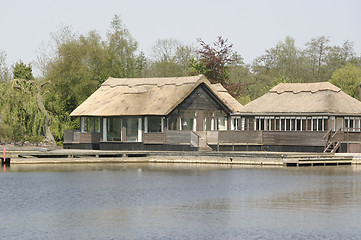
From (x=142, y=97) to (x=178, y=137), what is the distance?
6833mm

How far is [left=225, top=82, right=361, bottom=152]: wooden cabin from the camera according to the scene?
65125mm

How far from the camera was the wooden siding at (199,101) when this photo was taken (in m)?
70.2

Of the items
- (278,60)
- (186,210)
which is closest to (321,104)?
(186,210)

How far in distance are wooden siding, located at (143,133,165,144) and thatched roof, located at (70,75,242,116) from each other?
2077 mm

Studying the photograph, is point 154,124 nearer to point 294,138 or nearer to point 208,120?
point 208,120

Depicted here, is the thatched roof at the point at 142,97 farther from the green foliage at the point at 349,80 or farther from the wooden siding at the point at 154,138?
the green foliage at the point at 349,80

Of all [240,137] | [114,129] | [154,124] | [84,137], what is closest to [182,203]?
[240,137]

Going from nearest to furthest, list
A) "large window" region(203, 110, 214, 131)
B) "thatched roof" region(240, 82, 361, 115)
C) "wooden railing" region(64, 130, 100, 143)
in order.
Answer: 1. "thatched roof" region(240, 82, 361, 115)
2. "large window" region(203, 110, 214, 131)
3. "wooden railing" region(64, 130, 100, 143)

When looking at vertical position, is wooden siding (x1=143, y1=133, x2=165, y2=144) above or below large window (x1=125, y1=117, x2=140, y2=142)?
below

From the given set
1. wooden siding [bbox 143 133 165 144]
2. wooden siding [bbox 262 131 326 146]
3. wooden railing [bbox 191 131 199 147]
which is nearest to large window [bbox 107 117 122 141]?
wooden siding [bbox 143 133 165 144]

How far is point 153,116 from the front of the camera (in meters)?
69.1

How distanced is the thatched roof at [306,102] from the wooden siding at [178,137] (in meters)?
8.69

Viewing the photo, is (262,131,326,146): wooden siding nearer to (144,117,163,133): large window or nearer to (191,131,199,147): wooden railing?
(191,131,199,147): wooden railing

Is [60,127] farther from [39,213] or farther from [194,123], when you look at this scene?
[39,213]
